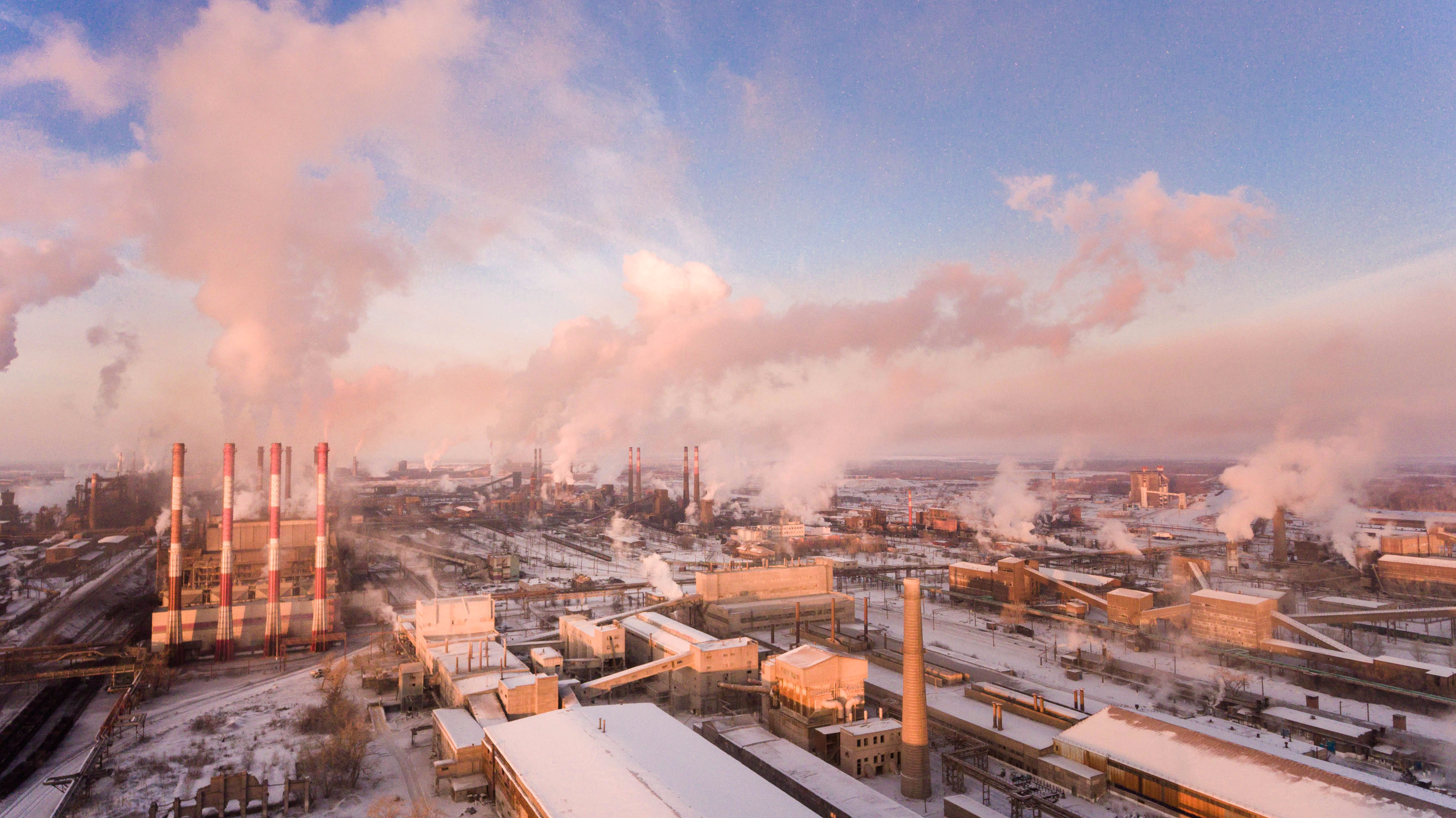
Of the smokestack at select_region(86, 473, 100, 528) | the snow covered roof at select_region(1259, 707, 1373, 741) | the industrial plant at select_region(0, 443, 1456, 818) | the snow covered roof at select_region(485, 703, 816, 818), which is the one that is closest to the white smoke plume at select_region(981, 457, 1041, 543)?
the industrial plant at select_region(0, 443, 1456, 818)

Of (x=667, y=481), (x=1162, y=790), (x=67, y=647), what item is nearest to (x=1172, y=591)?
(x=1162, y=790)

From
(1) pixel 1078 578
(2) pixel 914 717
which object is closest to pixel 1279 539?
(1) pixel 1078 578

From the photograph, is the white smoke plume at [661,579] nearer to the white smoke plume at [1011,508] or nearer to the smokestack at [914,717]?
the smokestack at [914,717]

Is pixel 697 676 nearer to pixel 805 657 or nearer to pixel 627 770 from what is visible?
pixel 805 657

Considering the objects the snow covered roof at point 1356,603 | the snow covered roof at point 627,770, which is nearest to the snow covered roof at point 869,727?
the snow covered roof at point 627,770

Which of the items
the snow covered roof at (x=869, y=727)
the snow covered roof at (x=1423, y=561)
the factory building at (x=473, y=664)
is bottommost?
the snow covered roof at (x=869, y=727)

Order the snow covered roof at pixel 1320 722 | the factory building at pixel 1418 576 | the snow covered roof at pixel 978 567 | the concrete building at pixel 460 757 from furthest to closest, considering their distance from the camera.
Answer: the snow covered roof at pixel 978 567, the factory building at pixel 1418 576, the snow covered roof at pixel 1320 722, the concrete building at pixel 460 757
